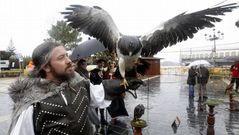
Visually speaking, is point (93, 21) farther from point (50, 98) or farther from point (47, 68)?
point (50, 98)

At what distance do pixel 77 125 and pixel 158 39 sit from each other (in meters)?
3.28

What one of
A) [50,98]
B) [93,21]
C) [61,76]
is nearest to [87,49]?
[93,21]

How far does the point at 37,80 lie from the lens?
183 centimetres

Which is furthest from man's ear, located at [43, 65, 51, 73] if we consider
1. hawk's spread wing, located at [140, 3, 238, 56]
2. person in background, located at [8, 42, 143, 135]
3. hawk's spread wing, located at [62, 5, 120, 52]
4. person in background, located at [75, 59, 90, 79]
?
hawk's spread wing, located at [140, 3, 238, 56]

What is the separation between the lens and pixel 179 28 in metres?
4.70

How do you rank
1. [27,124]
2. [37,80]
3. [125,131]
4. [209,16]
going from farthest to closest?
[125,131] → [209,16] → [37,80] → [27,124]

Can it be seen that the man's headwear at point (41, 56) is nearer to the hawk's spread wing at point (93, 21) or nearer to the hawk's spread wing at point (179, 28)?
the hawk's spread wing at point (93, 21)

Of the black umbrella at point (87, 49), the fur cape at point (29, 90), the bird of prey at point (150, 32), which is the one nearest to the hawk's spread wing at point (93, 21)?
the bird of prey at point (150, 32)

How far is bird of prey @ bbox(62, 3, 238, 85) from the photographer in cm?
443

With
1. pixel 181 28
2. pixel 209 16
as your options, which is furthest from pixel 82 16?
pixel 209 16

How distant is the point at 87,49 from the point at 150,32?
4.26 feet

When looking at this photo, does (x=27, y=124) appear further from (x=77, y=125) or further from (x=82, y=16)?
(x=82, y=16)

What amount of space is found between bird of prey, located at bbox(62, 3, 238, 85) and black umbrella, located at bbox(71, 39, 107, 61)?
0.30m

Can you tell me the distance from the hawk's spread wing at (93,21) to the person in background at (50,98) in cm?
273
